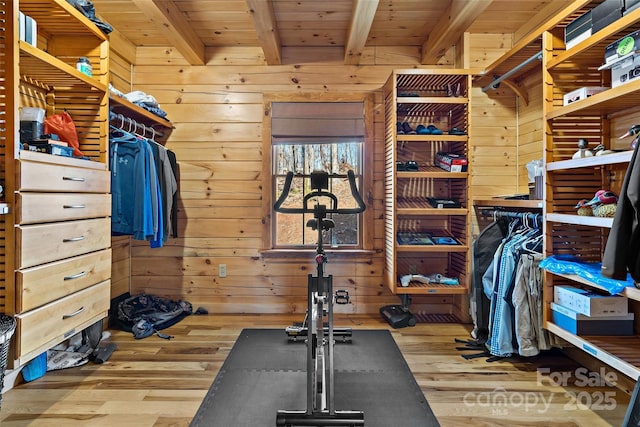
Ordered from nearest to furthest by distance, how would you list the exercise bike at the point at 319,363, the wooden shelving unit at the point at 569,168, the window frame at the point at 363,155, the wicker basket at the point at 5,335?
the wicker basket at the point at 5,335
the exercise bike at the point at 319,363
the wooden shelving unit at the point at 569,168
the window frame at the point at 363,155

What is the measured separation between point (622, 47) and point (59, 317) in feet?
9.99

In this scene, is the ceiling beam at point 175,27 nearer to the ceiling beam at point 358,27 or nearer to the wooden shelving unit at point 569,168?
the ceiling beam at point 358,27

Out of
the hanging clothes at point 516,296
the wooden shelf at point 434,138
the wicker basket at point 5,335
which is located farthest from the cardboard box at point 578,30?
the wicker basket at point 5,335

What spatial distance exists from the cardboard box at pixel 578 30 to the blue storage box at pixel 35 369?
363cm

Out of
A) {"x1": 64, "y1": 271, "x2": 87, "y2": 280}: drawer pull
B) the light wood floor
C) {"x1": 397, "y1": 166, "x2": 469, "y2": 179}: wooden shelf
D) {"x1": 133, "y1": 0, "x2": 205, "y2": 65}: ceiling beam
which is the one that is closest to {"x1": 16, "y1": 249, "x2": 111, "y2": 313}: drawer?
{"x1": 64, "y1": 271, "x2": 87, "y2": 280}: drawer pull

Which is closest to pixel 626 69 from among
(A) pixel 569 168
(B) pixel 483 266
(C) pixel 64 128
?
(A) pixel 569 168

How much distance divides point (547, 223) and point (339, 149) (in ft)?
6.28

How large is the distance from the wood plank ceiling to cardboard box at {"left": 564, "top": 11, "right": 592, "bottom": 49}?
555 mm

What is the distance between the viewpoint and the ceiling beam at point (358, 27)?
94.3 inches

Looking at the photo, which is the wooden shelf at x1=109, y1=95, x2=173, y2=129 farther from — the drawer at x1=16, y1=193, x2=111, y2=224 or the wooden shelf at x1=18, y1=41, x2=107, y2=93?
the drawer at x1=16, y1=193, x2=111, y2=224

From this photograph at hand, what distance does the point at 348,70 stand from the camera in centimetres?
351

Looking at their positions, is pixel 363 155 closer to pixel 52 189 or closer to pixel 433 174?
pixel 433 174

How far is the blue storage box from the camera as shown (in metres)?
2.18

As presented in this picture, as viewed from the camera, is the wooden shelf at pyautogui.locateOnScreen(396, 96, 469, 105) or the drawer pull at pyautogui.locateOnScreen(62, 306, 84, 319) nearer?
the drawer pull at pyautogui.locateOnScreen(62, 306, 84, 319)
